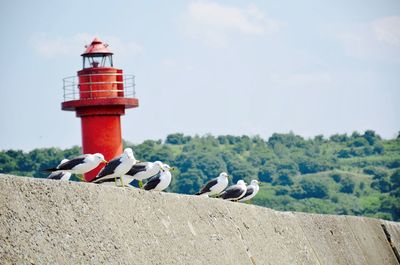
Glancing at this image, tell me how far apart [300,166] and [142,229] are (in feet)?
444

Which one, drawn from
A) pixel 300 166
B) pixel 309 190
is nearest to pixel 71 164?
pixel 309 190

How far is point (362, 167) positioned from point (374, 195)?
20612 millimetres

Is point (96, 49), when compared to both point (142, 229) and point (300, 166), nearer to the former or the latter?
point (142, 229)

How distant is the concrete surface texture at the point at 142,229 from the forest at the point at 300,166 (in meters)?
69.6

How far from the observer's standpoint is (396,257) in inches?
445

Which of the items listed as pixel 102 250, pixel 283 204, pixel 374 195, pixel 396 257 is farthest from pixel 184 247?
pixel 374 195

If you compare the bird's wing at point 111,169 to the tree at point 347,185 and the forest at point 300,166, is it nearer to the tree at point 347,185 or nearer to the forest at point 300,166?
the forest at point 300,166

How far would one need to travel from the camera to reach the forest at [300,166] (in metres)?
107

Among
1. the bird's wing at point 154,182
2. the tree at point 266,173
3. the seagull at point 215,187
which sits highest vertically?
the bird's wing at point 154,182

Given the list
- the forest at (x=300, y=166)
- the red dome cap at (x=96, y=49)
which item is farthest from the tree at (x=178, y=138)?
the red dome cap at (x=96, y=49)

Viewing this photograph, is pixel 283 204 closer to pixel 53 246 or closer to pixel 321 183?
pixel 321 183

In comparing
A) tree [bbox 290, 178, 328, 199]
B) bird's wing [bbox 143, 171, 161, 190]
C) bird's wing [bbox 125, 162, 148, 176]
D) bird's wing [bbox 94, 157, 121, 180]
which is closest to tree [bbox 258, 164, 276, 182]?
tree [bbox 290, 178, 328, 199]

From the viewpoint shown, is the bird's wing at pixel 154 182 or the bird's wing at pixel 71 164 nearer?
the bird's wing at pixel 71 164

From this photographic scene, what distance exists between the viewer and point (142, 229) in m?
5.99
